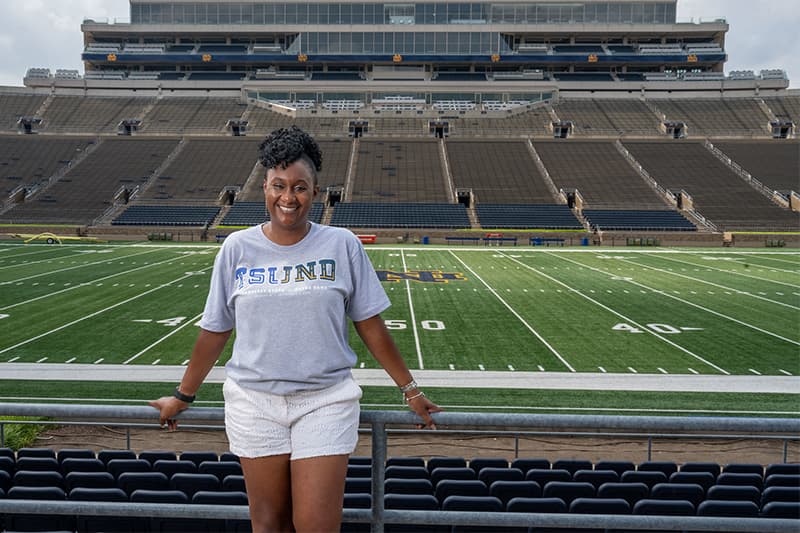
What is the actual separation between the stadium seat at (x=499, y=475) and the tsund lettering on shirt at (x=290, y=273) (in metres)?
4.10

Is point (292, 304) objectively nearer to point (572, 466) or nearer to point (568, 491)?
point (568, 491)

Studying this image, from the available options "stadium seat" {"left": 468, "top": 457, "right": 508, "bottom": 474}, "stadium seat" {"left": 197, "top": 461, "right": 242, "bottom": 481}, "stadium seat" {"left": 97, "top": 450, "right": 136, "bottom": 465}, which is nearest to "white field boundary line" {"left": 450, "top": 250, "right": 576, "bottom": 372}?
"stadium seat" {"left": 468, "top": 457, "right": 508, "bottom": 474}

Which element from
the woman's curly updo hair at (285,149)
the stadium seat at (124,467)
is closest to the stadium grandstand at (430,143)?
the stadium seat at (124,467)

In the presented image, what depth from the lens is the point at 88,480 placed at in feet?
18.0

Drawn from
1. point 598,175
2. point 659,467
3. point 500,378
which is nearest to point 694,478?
point 659,467

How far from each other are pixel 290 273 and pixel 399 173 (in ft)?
192

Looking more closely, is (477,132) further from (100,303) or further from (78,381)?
(78,381)

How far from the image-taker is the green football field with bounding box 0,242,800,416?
567 inches

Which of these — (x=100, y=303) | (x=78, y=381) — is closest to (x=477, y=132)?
(x=100, y=303)

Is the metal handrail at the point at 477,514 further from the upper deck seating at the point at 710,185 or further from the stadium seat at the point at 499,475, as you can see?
the upper deck seating at the point at 710,185

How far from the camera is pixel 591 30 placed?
8125cm

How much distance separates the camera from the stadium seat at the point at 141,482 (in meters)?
5.46

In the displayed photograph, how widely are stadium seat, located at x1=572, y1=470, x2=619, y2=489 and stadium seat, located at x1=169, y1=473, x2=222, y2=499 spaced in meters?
3.39

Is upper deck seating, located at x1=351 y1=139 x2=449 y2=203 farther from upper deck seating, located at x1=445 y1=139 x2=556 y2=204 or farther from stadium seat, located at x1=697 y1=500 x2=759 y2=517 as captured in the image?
stadium seat, located at x1=697 y1=500 x2=759 y2=517
